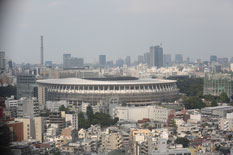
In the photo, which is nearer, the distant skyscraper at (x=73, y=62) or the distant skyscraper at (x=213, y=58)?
the distant skyscraper at (x=73, y=62)

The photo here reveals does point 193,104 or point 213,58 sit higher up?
point 213,58

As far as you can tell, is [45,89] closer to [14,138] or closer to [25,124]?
[25,124]

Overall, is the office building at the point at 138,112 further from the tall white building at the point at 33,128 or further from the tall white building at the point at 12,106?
the tall white building at the point at 33,128

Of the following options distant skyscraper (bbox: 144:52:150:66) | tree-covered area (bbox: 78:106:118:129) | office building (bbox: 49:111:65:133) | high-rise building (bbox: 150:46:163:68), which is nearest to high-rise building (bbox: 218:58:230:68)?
high-rise building (bbox: 150:46:163:68)

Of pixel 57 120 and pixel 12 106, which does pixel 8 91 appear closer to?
pixel 12 106

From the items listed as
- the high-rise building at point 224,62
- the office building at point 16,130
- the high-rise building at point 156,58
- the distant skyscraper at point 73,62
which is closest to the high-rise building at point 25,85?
the office building at point 16,130

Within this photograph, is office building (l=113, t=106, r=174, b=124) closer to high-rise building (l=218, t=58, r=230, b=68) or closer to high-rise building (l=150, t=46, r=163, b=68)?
high-rise building (l=218, t=58, r=230, b=68)

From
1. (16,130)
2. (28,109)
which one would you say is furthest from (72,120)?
(16,130)
